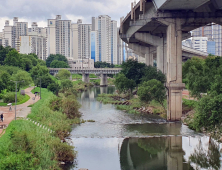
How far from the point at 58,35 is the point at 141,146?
455 ft

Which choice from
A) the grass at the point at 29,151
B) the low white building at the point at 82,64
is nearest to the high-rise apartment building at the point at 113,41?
the low white building at the point at 82,64

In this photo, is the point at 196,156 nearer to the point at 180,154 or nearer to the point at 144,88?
the point at 180,154

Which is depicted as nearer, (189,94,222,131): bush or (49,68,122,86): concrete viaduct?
(189,94,222,131): bush

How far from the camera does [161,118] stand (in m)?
35.8

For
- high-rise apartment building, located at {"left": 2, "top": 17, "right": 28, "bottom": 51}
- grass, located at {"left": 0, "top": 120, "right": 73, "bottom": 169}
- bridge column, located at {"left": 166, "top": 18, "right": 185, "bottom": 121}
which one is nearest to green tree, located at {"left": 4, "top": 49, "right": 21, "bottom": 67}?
bridge column, located at {"left": 166, "top": 18, "right": 185, "bottom": 121}

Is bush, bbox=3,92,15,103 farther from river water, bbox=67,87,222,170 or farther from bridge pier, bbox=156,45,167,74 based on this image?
bridge pier, bbox=156,45,167,74

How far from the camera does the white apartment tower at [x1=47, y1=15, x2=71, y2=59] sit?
154750 mm

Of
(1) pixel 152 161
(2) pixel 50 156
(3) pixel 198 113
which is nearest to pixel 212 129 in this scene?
(3) pixel 198 113

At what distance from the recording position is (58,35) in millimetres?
157125

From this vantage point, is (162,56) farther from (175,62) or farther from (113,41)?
(113,41)

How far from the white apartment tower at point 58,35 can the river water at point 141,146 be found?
127908 mm

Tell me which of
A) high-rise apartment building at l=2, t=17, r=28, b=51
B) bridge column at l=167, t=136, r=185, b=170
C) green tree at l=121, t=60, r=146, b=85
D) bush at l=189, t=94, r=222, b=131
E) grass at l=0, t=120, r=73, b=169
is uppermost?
high-rise apartment building at l=2, t=17, r=28, b=51

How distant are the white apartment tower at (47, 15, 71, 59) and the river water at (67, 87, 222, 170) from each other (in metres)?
128

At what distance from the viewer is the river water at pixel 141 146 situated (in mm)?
20469
